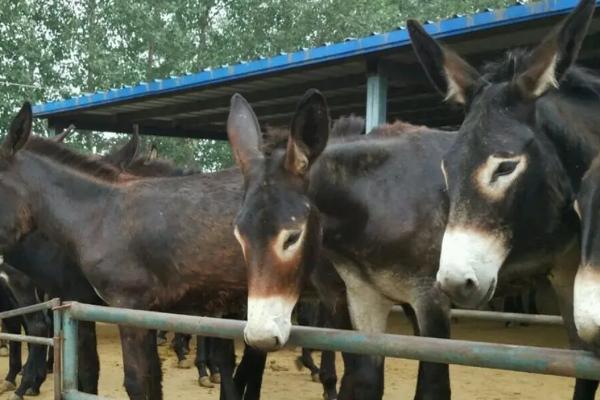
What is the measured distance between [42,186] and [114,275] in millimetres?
1054

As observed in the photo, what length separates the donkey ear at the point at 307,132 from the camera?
3.36 meters

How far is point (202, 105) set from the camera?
1152cm

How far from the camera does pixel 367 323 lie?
4141 millimetres

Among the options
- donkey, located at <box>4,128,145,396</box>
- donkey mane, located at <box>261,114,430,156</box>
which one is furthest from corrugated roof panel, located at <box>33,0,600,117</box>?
donkey, located at <box>4,128,145,396</box>

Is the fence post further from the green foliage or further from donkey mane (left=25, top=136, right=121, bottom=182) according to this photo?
the green foliage

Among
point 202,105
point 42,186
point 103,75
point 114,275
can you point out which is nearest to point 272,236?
point 114,275

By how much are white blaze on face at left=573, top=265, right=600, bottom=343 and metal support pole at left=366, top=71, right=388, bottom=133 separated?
18.7 ft

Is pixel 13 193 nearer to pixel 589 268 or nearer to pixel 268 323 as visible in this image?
pixel 268 323

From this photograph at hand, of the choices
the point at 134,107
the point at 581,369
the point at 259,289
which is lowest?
the point at 581,369

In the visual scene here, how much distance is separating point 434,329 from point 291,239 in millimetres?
1080

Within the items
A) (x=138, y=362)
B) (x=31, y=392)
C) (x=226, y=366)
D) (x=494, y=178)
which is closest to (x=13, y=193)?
(x=138, y=362)

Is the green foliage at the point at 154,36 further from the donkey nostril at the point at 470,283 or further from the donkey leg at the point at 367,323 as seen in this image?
the donkey nostril at the point at 470,283

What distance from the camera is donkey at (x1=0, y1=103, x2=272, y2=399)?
4844mm

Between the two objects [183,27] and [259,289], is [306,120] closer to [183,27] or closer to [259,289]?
[259,289]
